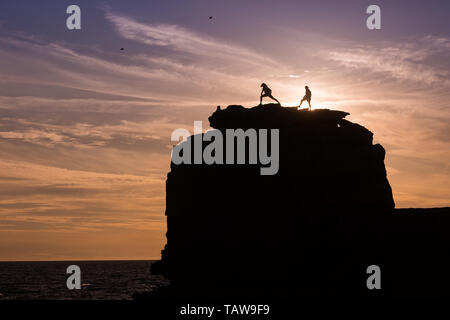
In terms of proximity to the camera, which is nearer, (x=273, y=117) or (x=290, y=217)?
(x=290, y=217)

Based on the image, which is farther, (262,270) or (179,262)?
(179,262)

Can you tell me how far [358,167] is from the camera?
124 ft

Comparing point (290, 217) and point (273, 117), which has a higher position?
point (273, 117)

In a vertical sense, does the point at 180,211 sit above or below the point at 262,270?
above

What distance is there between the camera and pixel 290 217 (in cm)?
3591

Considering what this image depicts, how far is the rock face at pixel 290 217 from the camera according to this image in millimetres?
35344

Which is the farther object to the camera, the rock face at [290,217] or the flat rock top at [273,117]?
the flat rock top at [273,117]

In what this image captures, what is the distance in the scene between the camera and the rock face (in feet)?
116

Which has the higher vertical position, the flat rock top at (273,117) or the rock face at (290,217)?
the flat rock top at (273,117)

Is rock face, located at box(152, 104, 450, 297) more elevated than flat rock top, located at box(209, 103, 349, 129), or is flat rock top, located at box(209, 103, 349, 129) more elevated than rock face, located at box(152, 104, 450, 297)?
flat rock top, located at box(209, 103, 349, 129)

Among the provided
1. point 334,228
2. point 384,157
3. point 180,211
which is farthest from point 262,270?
point 384,157

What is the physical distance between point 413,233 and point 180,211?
55.8 ft

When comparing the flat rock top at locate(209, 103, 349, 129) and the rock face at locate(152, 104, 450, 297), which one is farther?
the flat rock top at locate(209, 103, 349, 129)
